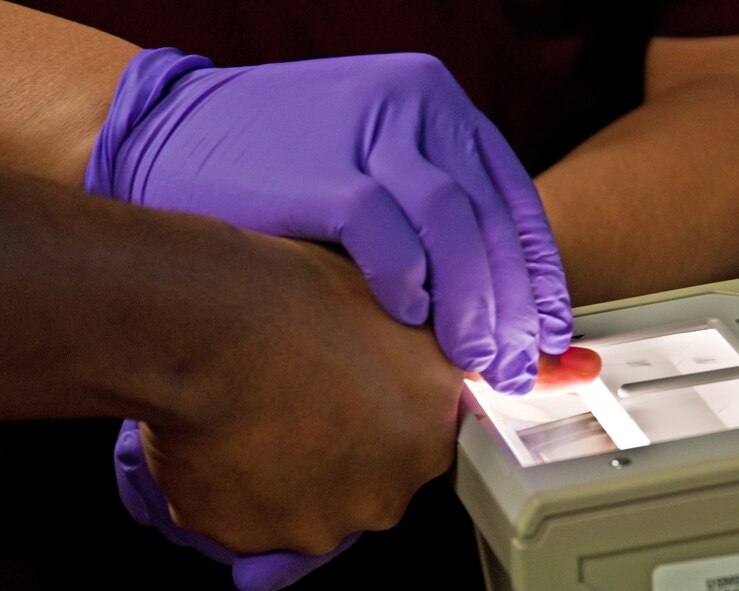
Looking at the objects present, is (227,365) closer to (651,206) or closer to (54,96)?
(54,96)

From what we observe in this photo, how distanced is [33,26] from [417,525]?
0.74m

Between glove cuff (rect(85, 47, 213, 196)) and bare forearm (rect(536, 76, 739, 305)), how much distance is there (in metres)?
0.46

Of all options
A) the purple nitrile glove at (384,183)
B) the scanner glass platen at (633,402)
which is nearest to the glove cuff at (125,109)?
the purple nitrile glove at (384,183)

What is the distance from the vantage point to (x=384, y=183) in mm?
760

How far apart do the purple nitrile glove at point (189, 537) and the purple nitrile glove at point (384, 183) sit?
22 centimetres

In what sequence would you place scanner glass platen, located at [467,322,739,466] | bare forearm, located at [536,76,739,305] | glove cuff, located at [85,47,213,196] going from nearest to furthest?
scanner glass platen, located at [467,322,739,466]
glove cuff, located at [85,47,213,196]
bare forearm, located at [536,76,739,305]

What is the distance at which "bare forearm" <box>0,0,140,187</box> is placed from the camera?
3.17ft

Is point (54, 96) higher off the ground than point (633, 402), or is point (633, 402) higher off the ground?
point (54, 96)

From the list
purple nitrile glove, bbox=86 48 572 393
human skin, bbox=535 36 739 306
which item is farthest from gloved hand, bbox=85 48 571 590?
human skin, bbox=535 36 739 306

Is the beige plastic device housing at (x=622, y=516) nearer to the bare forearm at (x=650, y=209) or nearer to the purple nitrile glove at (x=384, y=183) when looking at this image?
the purple nitrile glove at (x=384, y=183)

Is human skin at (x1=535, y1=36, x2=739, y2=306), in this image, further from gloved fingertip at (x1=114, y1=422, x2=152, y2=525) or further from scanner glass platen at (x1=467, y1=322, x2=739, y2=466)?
gloved fingertip at (x1=114, y1=422, x2=152, y2=525)

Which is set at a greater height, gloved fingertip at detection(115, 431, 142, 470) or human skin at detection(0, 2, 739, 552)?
human skin at detection(0, 2, 739, 552)

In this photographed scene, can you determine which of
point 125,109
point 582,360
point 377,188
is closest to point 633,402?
point 582,360

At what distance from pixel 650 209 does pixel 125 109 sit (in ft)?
1.97
